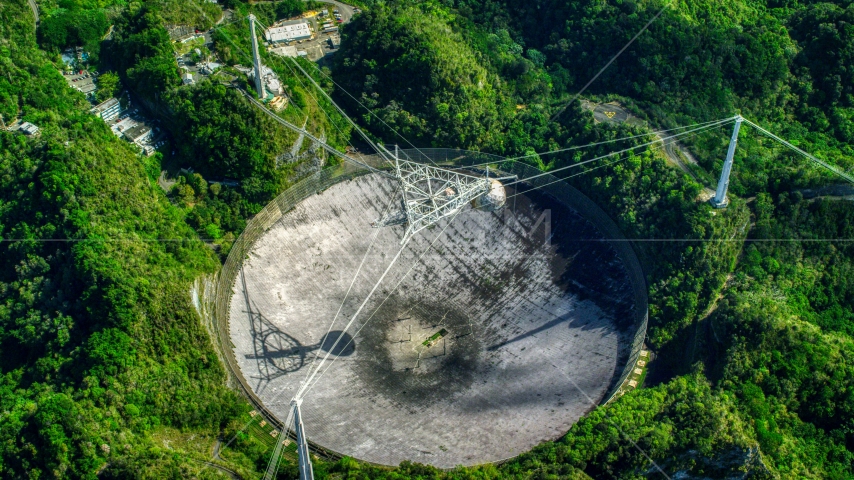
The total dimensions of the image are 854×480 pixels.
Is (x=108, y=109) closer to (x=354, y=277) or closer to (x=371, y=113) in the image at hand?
(x=371, y=113)

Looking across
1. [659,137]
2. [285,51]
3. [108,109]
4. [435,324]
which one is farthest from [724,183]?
[108,109]

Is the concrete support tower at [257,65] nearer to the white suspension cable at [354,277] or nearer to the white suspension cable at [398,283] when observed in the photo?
the white suspension cable at [354,277]

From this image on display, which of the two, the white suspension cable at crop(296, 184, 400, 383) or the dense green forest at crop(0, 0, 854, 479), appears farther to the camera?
the white suspension cable at crop(296, 184, 400, 383)

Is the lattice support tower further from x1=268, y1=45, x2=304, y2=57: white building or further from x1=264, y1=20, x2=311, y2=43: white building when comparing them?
x1=264, y1=20, x2=311, y2=43: white building

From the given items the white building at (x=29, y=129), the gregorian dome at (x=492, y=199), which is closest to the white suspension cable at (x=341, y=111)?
the gregorian dome at (x=492, y=199)

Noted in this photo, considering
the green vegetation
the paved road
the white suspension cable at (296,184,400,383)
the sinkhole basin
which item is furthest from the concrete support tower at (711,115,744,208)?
the green vegetation
